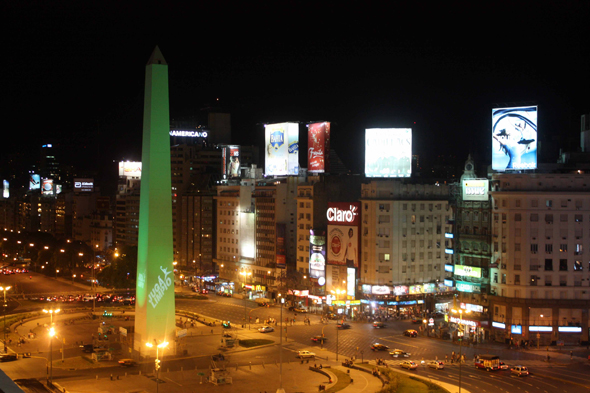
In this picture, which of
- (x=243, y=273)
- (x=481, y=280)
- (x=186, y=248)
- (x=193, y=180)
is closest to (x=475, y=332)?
(x=481, y=280)

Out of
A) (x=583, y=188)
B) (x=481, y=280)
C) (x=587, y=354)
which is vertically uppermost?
(x=583, y=188)

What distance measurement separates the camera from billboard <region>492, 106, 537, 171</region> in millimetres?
60969

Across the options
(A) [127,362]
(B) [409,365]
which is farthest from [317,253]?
(A) [127,362]

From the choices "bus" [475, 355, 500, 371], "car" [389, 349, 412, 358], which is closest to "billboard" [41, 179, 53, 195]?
"car" [389, 349, 412, 358]

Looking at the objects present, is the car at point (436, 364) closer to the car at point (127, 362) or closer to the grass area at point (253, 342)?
the grass area at point (253, 342)

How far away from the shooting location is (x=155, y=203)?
45.1 m

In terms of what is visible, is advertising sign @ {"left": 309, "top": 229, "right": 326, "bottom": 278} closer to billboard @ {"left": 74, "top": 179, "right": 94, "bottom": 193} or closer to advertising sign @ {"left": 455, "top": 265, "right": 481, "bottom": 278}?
advertising sign @ {"left": 455, "top": 265, "right": 481, "bottom": 278}

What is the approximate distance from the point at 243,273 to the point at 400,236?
28.1 metres

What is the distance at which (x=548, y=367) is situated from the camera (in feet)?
153

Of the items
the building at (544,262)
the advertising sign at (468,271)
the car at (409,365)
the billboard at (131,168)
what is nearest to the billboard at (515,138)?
the building at (544,262)

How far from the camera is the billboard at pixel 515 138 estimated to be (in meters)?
61.0

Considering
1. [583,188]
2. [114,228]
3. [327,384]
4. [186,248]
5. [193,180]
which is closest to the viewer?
[327,384]

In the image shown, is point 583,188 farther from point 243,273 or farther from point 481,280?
point 243,273

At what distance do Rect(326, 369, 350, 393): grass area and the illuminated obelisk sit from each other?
12620 mm
